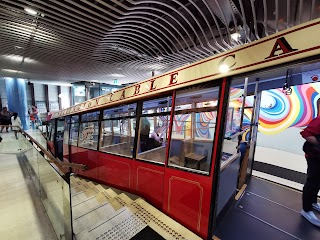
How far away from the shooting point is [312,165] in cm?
238

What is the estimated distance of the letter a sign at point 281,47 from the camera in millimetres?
1354

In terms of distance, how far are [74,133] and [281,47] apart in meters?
5.84

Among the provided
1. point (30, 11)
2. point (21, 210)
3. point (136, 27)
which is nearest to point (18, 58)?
point (30, 11)

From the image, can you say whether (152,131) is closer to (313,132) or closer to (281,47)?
(313,132)

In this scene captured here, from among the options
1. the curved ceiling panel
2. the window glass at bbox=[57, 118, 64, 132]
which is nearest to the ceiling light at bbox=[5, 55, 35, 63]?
the curved ceiling panel

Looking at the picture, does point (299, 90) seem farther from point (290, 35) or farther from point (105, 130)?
point (105, 130)

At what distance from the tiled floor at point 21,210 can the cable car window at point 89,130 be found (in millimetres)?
1538

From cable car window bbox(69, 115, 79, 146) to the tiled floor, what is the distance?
1.48m

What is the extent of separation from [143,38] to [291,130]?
5.75 m

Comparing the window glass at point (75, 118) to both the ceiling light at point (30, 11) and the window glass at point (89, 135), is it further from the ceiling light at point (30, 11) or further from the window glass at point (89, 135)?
the ceiling light at point (30, 11)

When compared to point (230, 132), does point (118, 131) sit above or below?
below

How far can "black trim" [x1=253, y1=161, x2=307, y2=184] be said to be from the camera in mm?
3942

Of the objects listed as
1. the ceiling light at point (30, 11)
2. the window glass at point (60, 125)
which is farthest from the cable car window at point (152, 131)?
the window glass at point (60, 125)

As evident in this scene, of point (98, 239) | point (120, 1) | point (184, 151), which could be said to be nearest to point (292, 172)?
point (184, 151)
